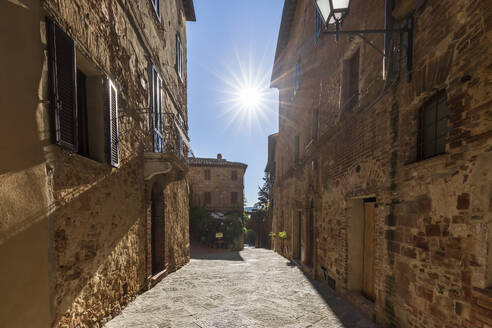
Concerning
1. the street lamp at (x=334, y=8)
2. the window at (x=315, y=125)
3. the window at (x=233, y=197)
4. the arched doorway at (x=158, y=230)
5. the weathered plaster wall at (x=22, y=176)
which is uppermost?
the street lamp at (x=334, y=8)

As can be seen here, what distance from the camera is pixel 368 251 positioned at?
466 centimetres

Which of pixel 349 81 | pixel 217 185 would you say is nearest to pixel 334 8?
pixel 349 81

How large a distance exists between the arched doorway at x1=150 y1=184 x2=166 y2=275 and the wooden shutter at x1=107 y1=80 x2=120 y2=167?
2.52 meters

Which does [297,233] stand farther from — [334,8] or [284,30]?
[284,30]

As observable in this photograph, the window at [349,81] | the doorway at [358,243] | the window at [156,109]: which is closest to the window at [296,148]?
the window at [349,81]

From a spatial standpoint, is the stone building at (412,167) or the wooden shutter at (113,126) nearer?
the stone building at (412,167)

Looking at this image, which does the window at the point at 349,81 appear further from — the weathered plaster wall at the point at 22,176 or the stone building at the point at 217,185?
the stone building at the point at 217,185

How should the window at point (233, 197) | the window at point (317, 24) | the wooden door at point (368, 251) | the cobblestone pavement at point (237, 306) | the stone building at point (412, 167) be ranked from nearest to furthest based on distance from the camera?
the stone building at point (412, 167)
the cobblestone pavement at point (237, 306)
the wooden door at point (368, 251)
the window at point (317, 24)
the window at point (233, 197)

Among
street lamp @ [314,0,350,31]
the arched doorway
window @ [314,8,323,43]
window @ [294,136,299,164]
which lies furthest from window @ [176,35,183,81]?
street lamp @ [314,0,350,31]

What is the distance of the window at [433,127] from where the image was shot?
9.14ft

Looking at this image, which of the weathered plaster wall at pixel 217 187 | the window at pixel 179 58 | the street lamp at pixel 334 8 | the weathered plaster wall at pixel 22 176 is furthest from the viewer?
the weathered plaster wall at pixel 217 187

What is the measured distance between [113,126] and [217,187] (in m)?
19.8

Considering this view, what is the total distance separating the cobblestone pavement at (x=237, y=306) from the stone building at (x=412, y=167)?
578mm

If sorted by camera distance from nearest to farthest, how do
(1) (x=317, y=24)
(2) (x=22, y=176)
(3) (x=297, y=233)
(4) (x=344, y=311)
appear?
1. (2) (x=22, y=176)
2. (4) (x=344, y=311)
3. (1) (x=317, y=24)
4. (3) (x=297, y=233)
